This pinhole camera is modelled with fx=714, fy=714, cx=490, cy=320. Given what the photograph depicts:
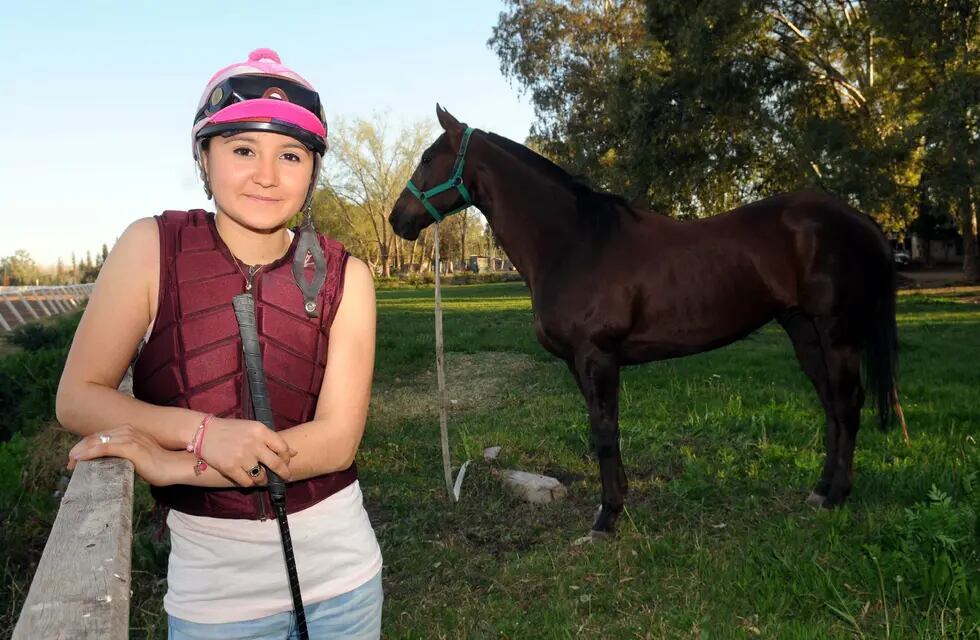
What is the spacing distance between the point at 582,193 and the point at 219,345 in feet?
10.8

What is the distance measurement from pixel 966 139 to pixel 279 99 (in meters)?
16.2

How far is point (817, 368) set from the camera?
4.73 meters

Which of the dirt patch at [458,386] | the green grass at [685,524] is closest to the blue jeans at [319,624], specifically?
the green grass at [685,524]

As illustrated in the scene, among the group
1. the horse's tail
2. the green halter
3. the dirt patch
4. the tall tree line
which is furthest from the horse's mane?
the tall tree line

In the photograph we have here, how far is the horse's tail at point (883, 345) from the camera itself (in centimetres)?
448

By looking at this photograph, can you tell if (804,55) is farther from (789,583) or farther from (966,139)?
(789,583)

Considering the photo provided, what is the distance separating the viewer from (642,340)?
14.1ft

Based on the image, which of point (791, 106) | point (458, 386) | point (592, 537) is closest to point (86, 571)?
point (592, 537)

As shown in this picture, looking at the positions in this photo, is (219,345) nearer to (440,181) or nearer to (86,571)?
(86,571)

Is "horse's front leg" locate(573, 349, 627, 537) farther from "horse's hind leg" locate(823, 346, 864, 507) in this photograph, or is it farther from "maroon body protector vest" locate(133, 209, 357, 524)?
"maroon body protector vest" locate(133, 209, 357, 524)

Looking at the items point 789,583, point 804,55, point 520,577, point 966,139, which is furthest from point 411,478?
point 804,55

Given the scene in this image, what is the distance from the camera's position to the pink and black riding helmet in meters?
1.43

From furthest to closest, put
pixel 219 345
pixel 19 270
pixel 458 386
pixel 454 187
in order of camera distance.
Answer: pixel 19 270, pixel 458 386, pixel 454 187, pixel 219 345

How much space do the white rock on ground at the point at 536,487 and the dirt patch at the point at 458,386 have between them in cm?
281
